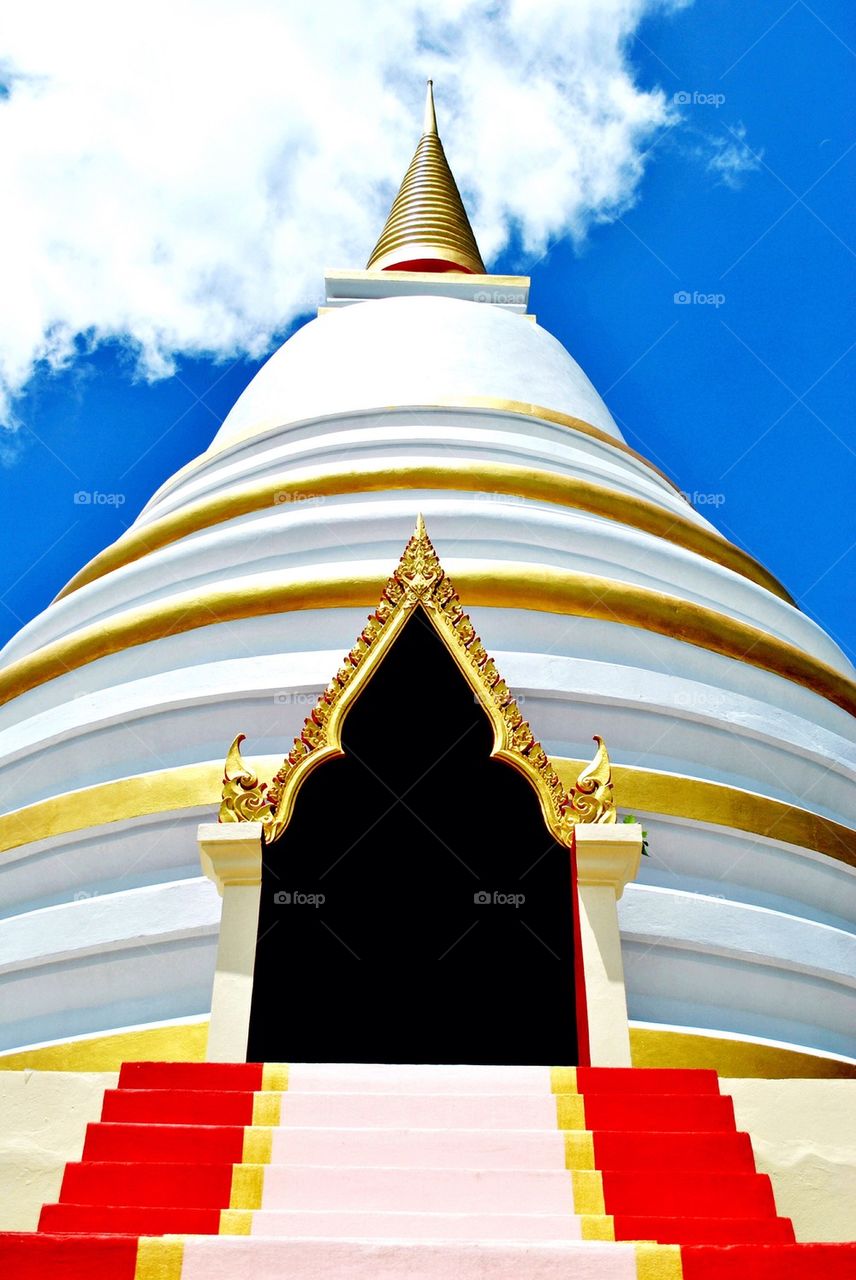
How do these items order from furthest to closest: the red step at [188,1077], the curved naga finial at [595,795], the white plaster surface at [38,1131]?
1. the curved naga finial at [595,795]
2. the red step at [188,1077]
3. the white plaster surface at [38,1131]

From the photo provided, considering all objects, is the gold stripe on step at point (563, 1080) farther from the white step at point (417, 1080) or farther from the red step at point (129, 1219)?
the red step at point (129, 1219)

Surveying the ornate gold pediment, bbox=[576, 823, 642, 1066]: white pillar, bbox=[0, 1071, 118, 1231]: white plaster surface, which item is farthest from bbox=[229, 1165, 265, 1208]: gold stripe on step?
the ornate gold pediment

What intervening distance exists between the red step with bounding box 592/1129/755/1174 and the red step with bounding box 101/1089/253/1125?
124 centimetres

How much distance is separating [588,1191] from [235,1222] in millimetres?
1121

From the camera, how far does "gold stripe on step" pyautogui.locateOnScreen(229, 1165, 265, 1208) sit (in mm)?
4281

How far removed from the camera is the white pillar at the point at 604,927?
230 inches

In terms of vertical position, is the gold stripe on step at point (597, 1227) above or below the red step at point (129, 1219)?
below

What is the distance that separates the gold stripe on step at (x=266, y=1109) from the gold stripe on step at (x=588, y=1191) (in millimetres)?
1055

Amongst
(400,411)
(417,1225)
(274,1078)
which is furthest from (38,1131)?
(400,411)

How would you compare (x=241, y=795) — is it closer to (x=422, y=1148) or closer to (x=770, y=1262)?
(x=422, y=1148)

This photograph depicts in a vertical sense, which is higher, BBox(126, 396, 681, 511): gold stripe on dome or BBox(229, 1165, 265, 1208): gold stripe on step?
BBox(126, 396, 681, 511): gold stripe on dome

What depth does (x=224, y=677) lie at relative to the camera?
8.23 m

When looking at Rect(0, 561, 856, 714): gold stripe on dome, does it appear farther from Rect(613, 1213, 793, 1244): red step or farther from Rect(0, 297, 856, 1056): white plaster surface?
Rect(613, 1213, 793, 1244): red step

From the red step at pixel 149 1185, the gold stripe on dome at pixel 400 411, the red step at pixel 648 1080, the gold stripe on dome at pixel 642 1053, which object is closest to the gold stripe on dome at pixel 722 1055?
the gold stripe on dome at pixel 642 1053
